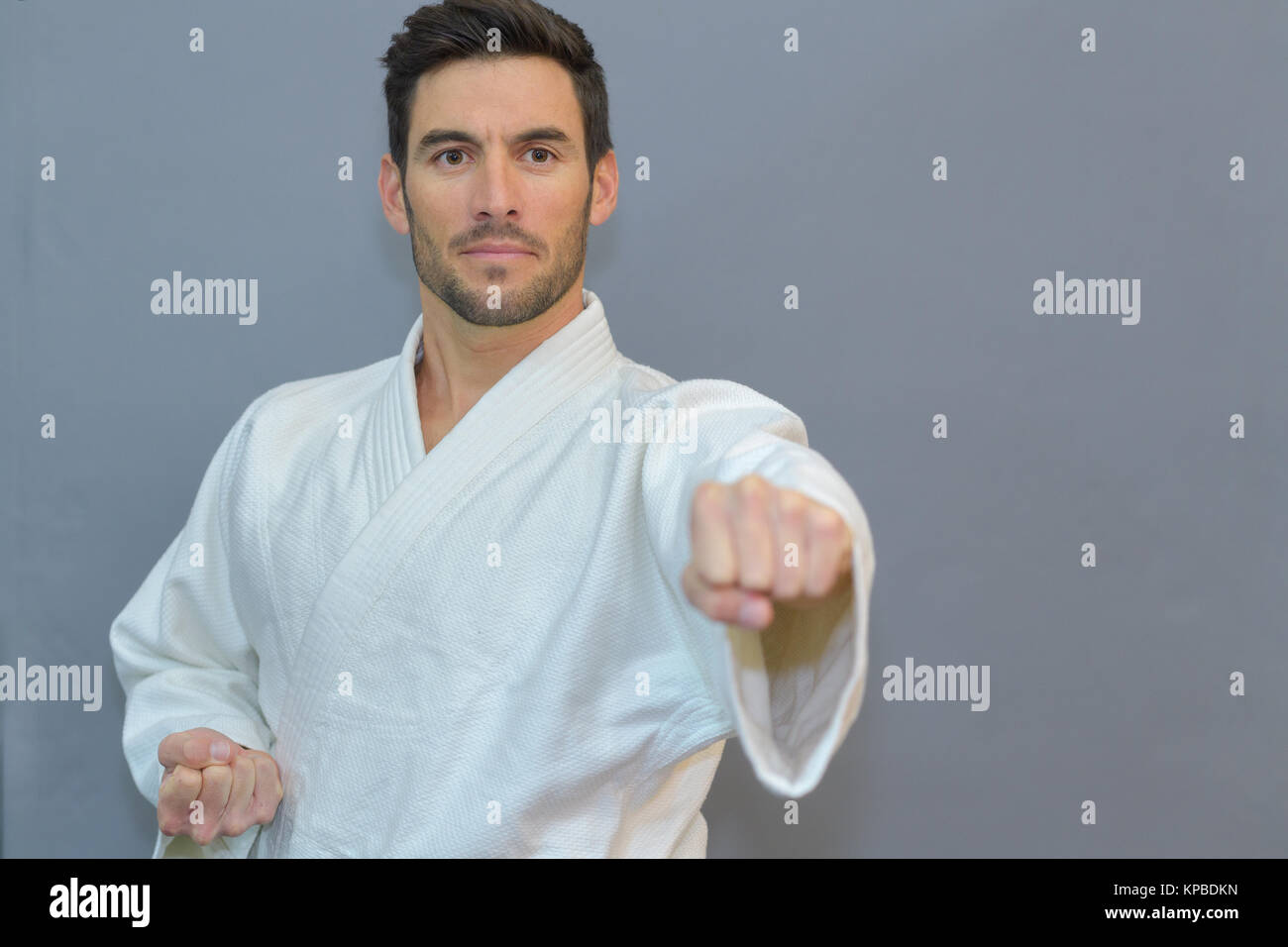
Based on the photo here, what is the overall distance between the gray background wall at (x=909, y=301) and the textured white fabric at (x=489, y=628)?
39 centimetres

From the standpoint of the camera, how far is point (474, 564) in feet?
3.99

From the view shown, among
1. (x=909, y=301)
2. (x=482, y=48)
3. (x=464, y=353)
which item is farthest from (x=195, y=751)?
(x=909, y=301)

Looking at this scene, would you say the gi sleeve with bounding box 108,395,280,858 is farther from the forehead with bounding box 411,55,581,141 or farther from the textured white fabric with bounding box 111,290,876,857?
the forehead with bounding box 411,55,581,141

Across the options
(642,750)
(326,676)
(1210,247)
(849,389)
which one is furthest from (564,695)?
(1210,247)

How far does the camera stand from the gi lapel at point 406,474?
1.23 metres

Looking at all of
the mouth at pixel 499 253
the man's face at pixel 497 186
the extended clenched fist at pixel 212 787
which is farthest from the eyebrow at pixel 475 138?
the extended clenched fist at pixel 212 787

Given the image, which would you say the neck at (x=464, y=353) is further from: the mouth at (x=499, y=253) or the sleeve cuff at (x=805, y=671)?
the sleeve cuff at (x=805, y=671)

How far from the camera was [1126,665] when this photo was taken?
1662mm

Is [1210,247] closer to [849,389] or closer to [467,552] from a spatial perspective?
[849,389]

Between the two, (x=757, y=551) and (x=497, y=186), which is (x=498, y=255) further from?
(x=757, y=551)

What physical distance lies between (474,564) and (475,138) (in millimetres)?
484

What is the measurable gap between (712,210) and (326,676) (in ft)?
2.80

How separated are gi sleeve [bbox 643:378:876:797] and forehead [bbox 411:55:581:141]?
1.27 feet

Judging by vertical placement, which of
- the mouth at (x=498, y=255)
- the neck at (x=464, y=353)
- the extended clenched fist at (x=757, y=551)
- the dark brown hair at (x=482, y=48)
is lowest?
the extended clenched fist at (x=757, y=551)
